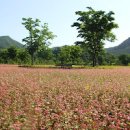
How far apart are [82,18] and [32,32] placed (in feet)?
62.3

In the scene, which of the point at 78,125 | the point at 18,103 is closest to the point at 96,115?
the point at 78,125

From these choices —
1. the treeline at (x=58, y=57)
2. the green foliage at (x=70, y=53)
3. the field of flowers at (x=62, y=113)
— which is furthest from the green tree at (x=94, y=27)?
the field of flowers at (x=62, y=113)

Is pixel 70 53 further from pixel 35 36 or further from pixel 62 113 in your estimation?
pixel 62 113

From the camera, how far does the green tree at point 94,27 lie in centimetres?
5516

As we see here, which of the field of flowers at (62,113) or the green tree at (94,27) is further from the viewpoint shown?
the green tree at (94,27)

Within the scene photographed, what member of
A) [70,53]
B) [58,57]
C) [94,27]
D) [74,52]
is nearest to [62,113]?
[94,27]

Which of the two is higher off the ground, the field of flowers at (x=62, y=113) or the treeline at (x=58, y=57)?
the treeline at (x=58, y=57)

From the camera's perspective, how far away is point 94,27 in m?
55.1

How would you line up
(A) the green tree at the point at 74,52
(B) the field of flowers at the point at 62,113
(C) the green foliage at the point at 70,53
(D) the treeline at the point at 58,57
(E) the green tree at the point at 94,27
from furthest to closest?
(A) the green tree at the point at 74,52 < (C) the green foliage at the point at 70,53 < (D) the treeline at the point at 58,57 < (E) the green tree at the point at 94,27 < (B) the field of flowers at the point at 62,113

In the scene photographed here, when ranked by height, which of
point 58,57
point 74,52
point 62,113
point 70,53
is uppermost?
point 74,52

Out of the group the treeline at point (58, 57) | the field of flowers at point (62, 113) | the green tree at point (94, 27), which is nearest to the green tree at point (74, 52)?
the treeline at point (58, 57)

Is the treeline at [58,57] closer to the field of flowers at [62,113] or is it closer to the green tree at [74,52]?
the green tree at [74,52]

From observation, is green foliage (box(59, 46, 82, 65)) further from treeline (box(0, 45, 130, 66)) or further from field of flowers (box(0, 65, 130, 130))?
field of flowers (box(0, 65, 130, 130))

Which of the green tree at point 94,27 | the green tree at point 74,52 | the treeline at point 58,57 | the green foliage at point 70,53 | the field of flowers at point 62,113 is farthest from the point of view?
the green tree at point 74,52
